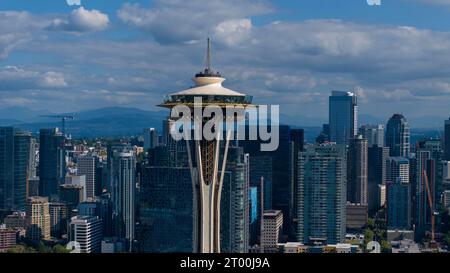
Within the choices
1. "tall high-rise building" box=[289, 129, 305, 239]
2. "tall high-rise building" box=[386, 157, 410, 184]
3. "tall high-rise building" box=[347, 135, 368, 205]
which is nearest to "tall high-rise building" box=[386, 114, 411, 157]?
"tall high-rise building" box=[386, 157, 410, 184]

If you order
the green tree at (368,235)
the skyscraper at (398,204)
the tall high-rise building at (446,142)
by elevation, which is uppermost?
the tall high-rise building at (446,142)

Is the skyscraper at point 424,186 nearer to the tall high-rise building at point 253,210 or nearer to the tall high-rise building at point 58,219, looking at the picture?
the tall high-rise building at point 253,210

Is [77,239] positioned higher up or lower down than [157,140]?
lower down

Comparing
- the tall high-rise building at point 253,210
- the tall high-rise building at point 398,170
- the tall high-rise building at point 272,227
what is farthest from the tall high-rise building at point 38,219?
the tall high-rise building at point 398,170

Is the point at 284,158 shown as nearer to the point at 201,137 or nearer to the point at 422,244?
the point at 422,244

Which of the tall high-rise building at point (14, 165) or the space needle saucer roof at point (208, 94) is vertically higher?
the space needle saucer roof at point (208, 94)

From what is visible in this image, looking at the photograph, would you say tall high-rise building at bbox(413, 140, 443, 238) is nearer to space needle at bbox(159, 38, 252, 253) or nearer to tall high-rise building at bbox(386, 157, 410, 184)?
tall high-rise building at bbox(386, 157, 410, 184)

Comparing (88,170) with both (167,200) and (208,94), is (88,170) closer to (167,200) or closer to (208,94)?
(167,200)
